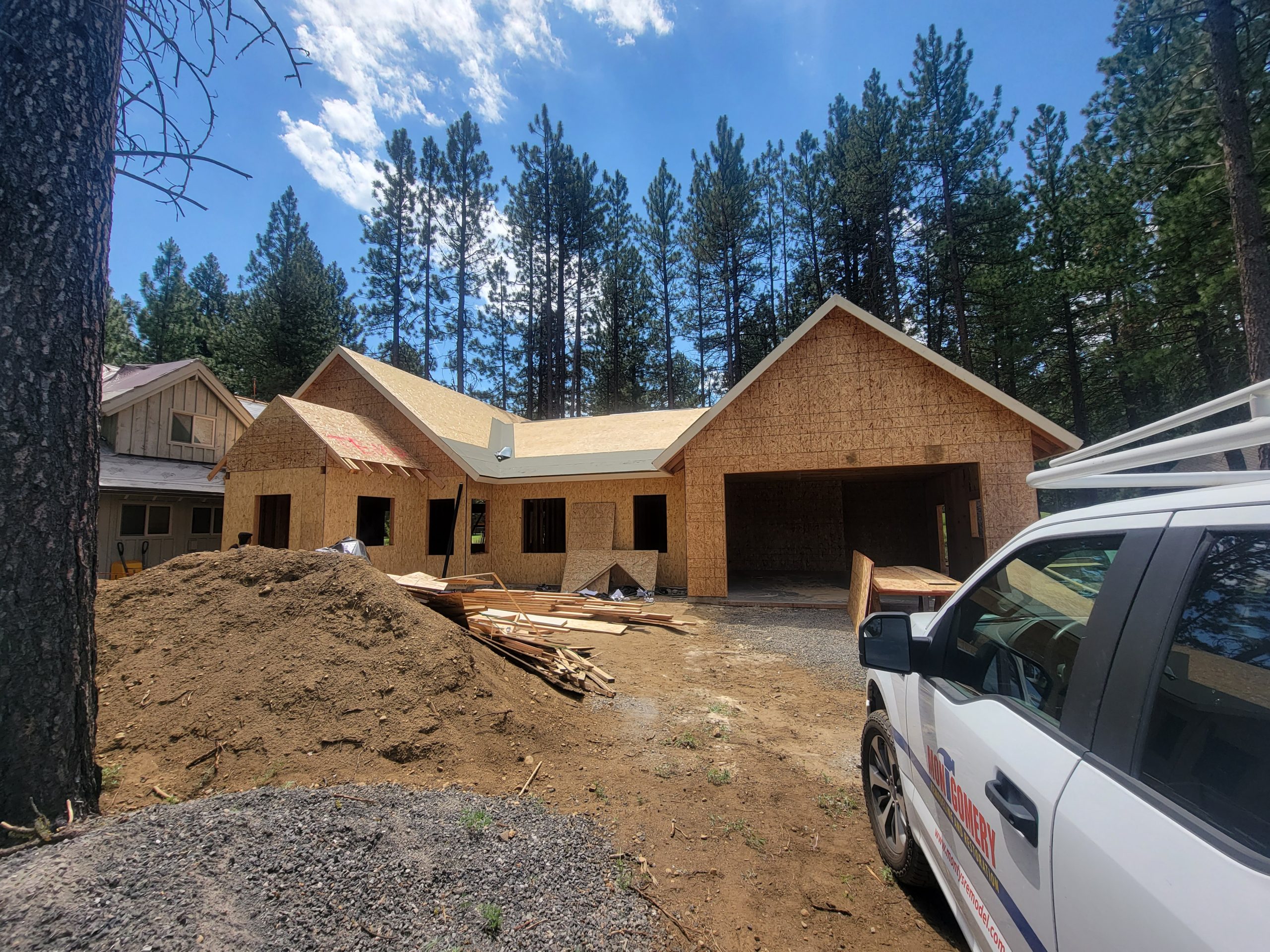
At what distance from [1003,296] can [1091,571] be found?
81.8 feet

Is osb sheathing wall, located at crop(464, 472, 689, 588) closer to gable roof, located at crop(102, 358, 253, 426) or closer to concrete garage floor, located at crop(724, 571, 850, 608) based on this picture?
concrete garage floor, located at crop(724, 571, 850, 608)

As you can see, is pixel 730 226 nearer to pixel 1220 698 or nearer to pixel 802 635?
pixel 802 635

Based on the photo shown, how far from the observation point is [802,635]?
31.7ft

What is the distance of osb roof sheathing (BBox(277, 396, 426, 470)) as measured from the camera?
13.4m

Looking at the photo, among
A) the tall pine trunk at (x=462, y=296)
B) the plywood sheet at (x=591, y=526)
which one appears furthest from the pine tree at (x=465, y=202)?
the plywood sheet at (x=591, y=526)

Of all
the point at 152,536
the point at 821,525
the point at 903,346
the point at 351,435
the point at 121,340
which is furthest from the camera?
the point at 121,340

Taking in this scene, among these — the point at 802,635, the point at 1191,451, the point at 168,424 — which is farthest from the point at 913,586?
the point at 168,424

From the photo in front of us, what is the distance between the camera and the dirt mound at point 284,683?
3.84 meters

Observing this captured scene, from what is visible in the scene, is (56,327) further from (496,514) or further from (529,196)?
(529,196)

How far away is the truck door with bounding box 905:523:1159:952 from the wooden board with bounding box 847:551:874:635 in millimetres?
6947

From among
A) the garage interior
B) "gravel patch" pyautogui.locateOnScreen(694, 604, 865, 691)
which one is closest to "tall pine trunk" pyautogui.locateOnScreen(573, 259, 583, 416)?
the garage interior

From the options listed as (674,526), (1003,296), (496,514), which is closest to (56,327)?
(674,526)

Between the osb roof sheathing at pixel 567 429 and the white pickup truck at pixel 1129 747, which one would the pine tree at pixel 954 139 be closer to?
the osb roof sheathing at pixel 567 429

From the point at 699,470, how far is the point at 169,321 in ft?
133
